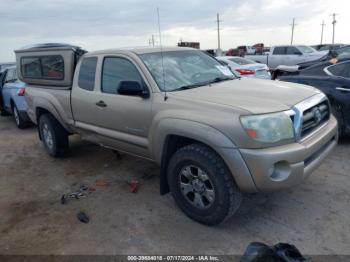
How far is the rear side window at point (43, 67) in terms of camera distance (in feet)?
17.1

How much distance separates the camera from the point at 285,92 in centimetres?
356

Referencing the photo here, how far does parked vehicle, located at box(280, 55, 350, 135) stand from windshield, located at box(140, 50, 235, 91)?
6.17 feet

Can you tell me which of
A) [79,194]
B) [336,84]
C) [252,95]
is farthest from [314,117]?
[79,194]

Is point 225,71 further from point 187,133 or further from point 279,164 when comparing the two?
point 279,164

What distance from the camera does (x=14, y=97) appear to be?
8.32 meters

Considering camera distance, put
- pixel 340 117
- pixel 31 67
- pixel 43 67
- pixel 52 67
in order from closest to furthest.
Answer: pixel 340 117 < pixel 52 67 < pixel 43 67 < pixel 31 67

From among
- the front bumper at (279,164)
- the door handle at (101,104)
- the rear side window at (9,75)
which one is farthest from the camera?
the rear side window at (9,75)

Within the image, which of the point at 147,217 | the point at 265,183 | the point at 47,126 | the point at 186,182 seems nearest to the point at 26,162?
the point at 47,126

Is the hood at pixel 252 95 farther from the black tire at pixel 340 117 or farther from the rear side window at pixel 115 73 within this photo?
the black tire at pixel 340 117

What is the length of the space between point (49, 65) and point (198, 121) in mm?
3430

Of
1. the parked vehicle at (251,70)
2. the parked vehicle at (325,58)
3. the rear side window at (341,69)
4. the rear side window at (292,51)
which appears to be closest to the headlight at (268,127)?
the rear side window at (341,69)

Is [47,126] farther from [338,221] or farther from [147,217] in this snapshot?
[338,221]

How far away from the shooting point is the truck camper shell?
198 inches

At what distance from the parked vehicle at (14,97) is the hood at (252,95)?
5.98m
